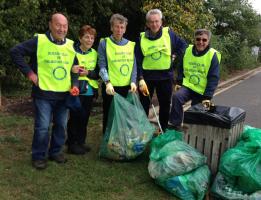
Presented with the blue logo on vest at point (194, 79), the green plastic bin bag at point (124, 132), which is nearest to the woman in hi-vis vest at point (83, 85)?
the green plastic bin bag at point (124, 132)

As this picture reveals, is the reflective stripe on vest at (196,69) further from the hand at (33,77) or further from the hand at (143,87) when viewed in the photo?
the hand at (33,77)

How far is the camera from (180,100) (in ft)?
16.2

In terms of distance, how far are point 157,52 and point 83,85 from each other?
3.31ft

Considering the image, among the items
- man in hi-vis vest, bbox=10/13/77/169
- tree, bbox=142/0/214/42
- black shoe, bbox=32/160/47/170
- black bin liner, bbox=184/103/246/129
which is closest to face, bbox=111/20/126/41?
man in hi-vis vest, bbox=10/13/77/169

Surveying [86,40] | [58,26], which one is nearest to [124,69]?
[86,40]

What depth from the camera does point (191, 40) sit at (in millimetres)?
10516

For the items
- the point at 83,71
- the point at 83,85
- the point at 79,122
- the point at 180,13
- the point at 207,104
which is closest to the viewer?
the point at 207,104

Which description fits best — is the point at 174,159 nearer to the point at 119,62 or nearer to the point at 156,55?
the point at 119,62

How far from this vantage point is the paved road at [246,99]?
783cm

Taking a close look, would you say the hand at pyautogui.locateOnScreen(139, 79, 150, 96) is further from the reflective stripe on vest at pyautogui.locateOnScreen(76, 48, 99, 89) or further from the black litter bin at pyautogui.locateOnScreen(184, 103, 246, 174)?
the black litter bin at pyautogui.locateOnScreen(184, 103, 246, 174)

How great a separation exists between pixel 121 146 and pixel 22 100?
3.76 metres

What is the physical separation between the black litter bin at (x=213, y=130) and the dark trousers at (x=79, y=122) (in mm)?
1212

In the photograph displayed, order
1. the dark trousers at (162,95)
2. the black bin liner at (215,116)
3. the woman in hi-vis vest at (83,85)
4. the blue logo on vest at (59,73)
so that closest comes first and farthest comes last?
the black bin liner at (215,116)
the blue logo on vest at (59,73)
the woman in hi-vis vest at (83,85)
the dark trousers at (162,95)

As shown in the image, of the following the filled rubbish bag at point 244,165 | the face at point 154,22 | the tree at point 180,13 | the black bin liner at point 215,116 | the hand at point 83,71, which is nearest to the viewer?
the filled rubbish bag at point 244,165
